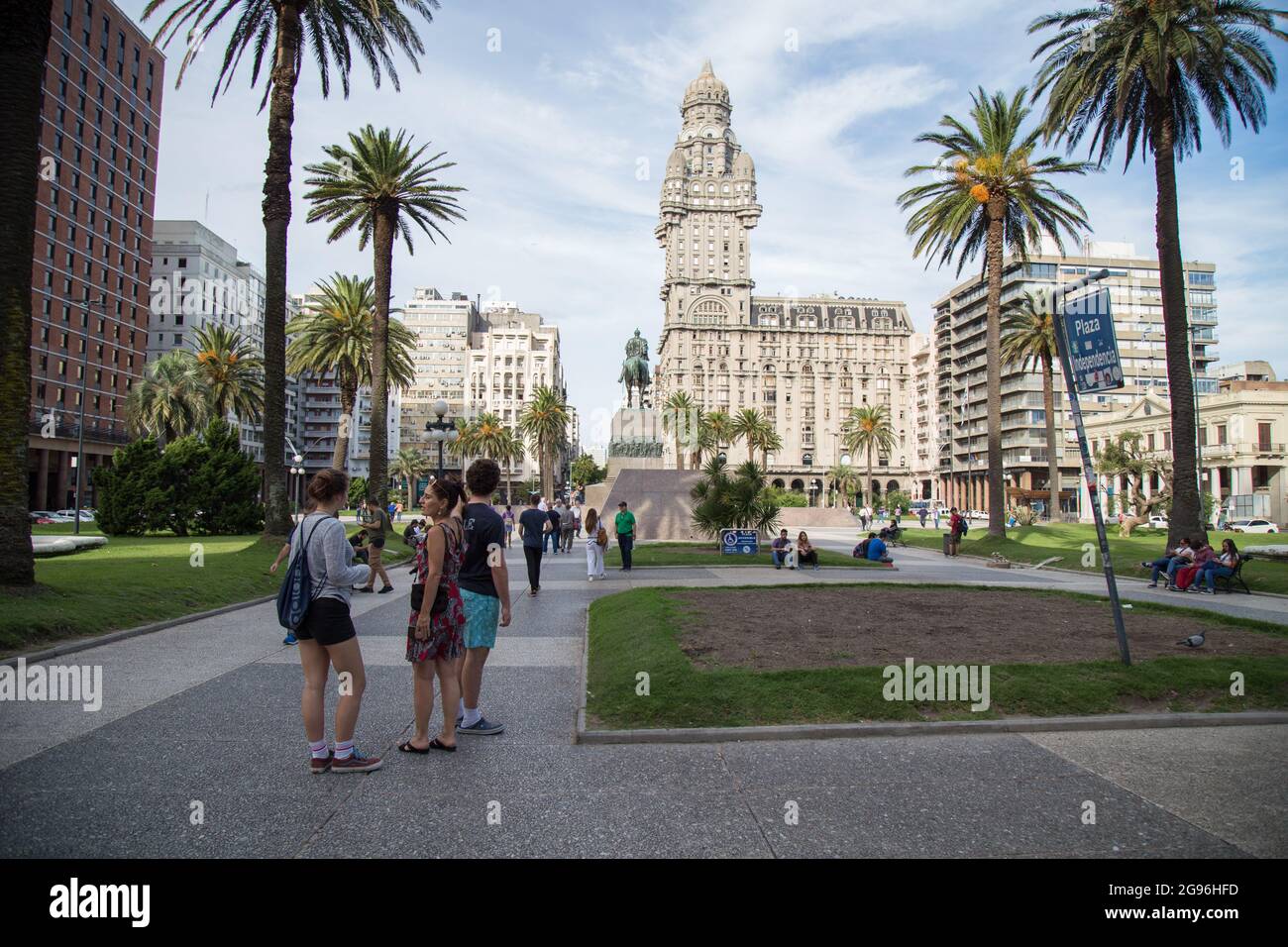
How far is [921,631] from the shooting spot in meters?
9.95

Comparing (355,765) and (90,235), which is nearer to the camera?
(355,765)

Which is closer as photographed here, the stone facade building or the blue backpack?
the blue backpack

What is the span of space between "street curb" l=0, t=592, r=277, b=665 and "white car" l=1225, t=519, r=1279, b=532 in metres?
58.9

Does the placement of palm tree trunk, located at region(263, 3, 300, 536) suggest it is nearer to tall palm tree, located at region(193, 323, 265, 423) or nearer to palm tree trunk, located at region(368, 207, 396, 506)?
palm tree trunk, located at region(368, 207, 396, 506)

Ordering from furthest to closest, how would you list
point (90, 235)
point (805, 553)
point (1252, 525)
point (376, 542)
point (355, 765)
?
point (90, 235) < point (1252, 525) < point (805, 553) < point (376, 542) < point (355, 765)

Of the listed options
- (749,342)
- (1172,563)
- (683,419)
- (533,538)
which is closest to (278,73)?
(533,538)

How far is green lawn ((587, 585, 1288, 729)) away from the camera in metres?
6.37

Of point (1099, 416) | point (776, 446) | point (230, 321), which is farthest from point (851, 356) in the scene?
point (230, 321)

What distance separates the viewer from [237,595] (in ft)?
45.9

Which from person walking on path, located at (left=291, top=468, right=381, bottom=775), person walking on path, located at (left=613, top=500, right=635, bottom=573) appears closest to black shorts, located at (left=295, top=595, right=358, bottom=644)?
person walking on path, located at (left=291, top=468, right=381, bottom=775)

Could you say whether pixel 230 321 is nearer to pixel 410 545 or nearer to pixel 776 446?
pixel 776 446

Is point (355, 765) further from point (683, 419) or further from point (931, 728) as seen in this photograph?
point (683, 419)

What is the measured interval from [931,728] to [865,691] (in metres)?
0.74

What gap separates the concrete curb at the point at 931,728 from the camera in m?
5.96
